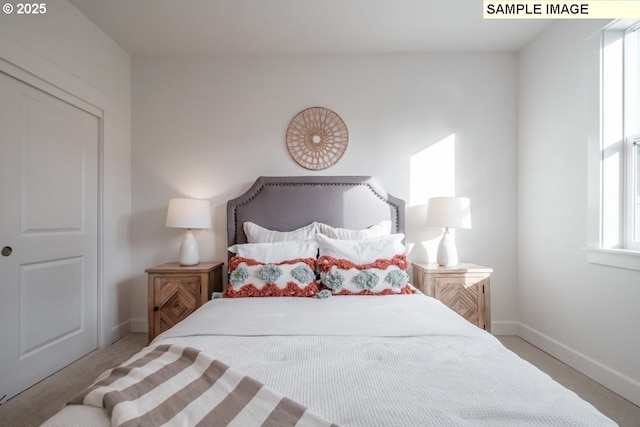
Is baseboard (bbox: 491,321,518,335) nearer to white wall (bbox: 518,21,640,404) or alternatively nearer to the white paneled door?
white wall (bbox: 518,21,640,404)

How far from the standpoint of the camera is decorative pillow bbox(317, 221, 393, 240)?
106 inches

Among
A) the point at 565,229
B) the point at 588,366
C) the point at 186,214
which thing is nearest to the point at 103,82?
the point at 186,214

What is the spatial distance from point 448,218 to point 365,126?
1166 mm

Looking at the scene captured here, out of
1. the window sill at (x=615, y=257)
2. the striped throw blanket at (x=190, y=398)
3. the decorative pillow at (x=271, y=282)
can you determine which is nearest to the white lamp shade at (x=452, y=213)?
the window sill at (x=615, y=257)

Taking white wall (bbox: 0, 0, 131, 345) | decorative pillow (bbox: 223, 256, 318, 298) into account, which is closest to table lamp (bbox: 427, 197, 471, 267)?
decorative pillow (bbox: 223, 256, 318, 298)

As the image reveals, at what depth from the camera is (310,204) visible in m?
2.92

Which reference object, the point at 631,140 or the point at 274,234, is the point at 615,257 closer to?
the point at 631,140

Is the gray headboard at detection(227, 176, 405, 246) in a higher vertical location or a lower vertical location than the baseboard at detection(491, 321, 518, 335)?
higher

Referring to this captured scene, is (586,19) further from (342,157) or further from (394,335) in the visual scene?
(394,335)

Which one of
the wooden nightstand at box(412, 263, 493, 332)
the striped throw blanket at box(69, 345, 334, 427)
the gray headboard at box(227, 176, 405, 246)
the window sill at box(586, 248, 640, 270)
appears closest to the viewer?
the striped throw blanket at box(69, 345, 334, 427)

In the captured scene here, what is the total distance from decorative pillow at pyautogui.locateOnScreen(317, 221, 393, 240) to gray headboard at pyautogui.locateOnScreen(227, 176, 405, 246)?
0.10 metres

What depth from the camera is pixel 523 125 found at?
2965mm

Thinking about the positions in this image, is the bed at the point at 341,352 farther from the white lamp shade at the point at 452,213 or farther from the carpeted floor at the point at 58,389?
the carpeted floor at the point at 58,389

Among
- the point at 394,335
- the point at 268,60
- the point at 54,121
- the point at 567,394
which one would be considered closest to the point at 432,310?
the point at 394,335
